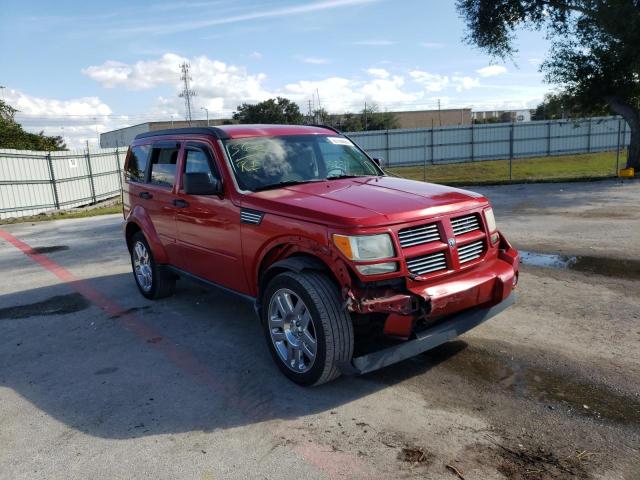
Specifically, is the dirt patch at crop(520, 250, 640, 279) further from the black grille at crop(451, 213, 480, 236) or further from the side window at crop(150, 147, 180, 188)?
the side window at crop(150, 147, 180, 188)

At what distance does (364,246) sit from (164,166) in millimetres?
3117

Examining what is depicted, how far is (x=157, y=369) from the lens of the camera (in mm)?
4504

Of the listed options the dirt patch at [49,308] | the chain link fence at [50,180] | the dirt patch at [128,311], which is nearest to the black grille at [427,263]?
the dirt patch at [128,311]

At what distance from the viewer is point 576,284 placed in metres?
6.21

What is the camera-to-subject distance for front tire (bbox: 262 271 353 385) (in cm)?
367

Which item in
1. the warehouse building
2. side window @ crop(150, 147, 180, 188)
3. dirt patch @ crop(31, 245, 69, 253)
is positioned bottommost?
dirt patch @ crop(31, 245, 69, 253)

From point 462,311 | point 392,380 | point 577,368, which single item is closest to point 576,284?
point 577,368

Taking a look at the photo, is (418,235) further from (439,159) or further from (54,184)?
(439,159)

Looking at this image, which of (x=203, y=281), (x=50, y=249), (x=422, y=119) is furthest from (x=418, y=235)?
(x=422, y=119)

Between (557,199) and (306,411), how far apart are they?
1162 centimetres

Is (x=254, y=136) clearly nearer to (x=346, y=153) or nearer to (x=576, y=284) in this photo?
(x=346, y=153)

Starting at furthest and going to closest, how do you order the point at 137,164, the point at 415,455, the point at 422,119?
the point at 422,119 < the point at 137,164 < the point at 415,455

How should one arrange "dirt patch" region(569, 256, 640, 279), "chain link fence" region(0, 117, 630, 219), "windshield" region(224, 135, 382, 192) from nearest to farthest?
1. "windshield" region(224, 135, 382, 192)
2. "dirt patch" region(569, 256, 640, 279)
3. "chain link fence" region(0, 117, 630, 219)

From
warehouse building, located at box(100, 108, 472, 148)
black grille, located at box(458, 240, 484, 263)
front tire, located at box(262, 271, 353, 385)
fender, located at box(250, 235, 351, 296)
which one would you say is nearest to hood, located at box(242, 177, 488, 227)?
fender, located at box(250, 235, 351, 296)
